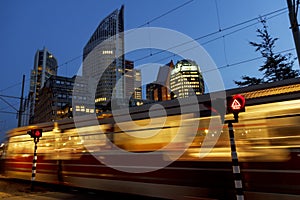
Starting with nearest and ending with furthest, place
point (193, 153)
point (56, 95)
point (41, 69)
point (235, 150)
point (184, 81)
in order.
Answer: point (235, 150)
point (193, 153)
point (184, 81)
point (56, 95)
point (41, 69)

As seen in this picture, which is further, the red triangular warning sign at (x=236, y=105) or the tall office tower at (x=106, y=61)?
the tall office tower at (x=106, y=61)

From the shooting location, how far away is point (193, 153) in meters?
5.20

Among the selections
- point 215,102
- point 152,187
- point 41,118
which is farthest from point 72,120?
point 41,118

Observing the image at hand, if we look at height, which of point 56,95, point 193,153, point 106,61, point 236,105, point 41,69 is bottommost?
point 193,153

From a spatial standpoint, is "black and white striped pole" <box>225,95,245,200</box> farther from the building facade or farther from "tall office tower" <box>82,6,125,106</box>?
the building facade

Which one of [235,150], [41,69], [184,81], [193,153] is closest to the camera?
[235,150]

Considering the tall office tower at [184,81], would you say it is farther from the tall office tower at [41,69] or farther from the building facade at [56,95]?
the tall office tower at [41,69]

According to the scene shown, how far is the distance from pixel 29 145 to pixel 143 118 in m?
5.74

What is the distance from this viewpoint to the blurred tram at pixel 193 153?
4.23 m

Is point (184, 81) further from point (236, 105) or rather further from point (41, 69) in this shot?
point (41, 69)

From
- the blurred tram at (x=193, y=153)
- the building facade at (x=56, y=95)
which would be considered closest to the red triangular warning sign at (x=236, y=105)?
the blurred tram at (x=193, y=153)

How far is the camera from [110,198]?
6.67 metres

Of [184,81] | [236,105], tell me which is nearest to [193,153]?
[236,105]

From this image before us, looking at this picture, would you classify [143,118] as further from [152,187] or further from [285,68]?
[285,68]
